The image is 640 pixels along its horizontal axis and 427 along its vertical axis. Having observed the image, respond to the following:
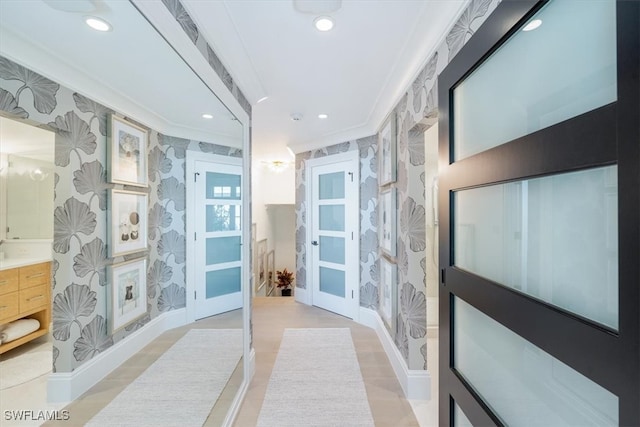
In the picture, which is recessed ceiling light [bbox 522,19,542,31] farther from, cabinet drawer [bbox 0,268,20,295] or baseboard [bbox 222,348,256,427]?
baseboard [bbox 222,348,256,427]

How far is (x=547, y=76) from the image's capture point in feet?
2.77

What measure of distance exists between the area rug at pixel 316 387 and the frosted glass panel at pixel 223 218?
1.34 m

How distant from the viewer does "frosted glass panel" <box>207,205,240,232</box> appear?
1.93 meters

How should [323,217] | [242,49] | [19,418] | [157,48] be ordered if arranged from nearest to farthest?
[19,418]
[157,48]
[242,49]
[323,217]

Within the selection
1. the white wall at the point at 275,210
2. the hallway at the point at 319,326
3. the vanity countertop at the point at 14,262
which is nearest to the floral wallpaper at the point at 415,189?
the hallway at the point at 319,326

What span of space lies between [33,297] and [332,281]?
3675 mm

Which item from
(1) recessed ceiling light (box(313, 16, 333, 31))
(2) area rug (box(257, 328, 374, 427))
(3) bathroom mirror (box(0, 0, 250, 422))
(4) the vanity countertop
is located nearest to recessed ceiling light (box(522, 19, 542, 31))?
(1) recessed ceiling light (box(313, 16, 333, 31))

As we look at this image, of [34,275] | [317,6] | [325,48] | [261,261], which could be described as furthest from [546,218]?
[261,261]

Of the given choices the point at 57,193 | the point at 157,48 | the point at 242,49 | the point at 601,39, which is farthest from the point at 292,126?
the point at 601,39

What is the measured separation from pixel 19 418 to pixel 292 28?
2.02 metres

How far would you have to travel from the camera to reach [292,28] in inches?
68.1

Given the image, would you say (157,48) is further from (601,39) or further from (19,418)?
(601,39)

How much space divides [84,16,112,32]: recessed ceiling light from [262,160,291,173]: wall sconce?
485 cm

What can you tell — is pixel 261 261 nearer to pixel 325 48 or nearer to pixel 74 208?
pixel 325 48
